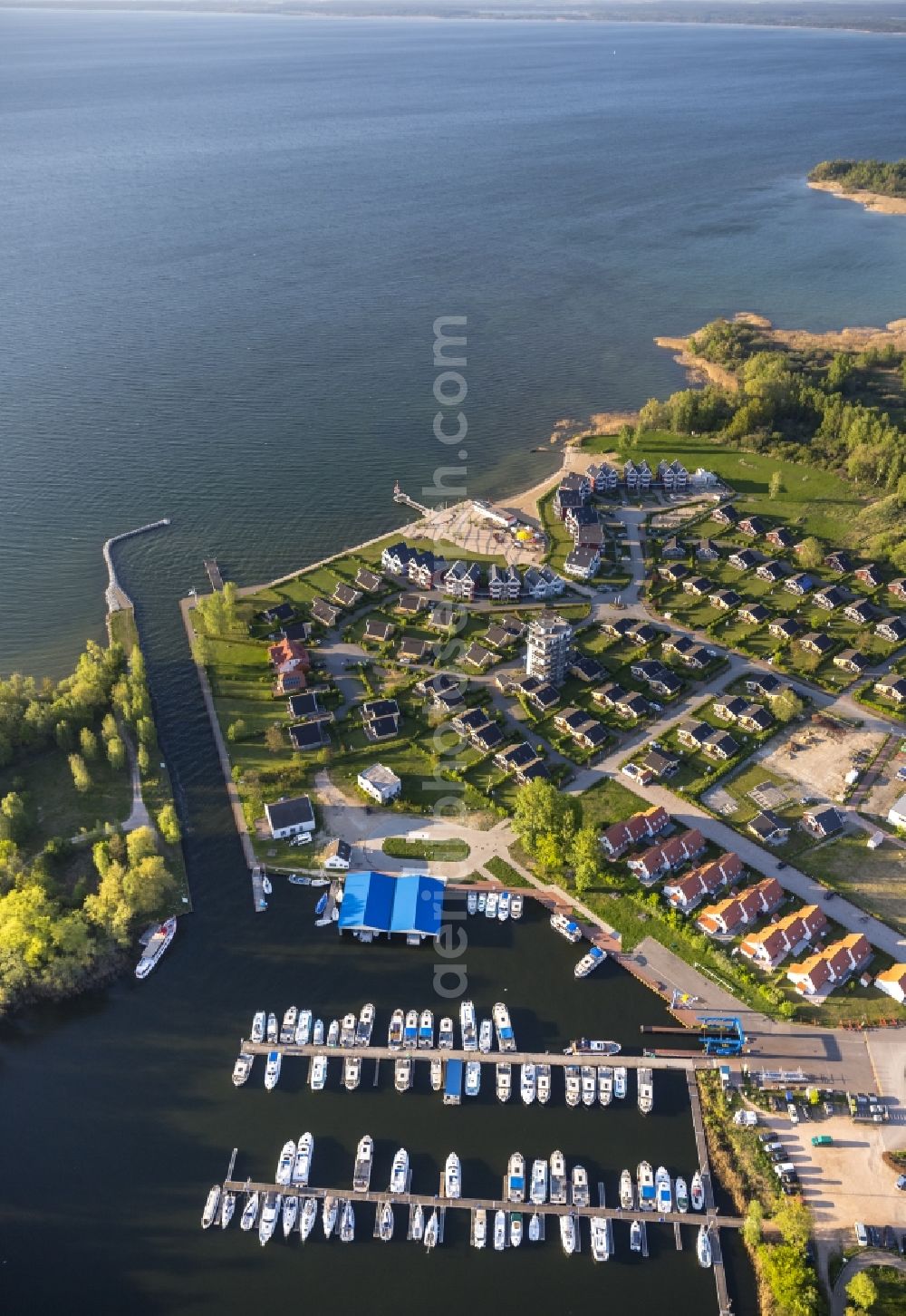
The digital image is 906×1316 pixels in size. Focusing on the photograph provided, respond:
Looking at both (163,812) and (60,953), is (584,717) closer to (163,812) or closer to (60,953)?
(163,812)

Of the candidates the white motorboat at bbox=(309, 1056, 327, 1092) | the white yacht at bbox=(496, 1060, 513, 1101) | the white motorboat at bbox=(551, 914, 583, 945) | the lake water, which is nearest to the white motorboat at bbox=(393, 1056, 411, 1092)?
the lake water

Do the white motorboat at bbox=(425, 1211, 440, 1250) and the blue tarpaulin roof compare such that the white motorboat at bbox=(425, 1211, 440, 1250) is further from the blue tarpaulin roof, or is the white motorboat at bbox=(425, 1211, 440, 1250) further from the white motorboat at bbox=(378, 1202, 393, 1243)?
the blue tarpaulin roof

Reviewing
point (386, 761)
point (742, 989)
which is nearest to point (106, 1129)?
point (386, 761)

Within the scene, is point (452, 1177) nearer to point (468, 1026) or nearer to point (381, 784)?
point (468, 1026)

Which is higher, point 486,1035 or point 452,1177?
point 486,1035

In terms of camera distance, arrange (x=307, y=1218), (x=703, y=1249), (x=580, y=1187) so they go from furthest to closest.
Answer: (x=580, y=1187) < (x=307, y=1218) < (x=703, y=1249)

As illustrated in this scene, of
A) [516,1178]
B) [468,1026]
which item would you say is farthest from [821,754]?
[516,1178]
